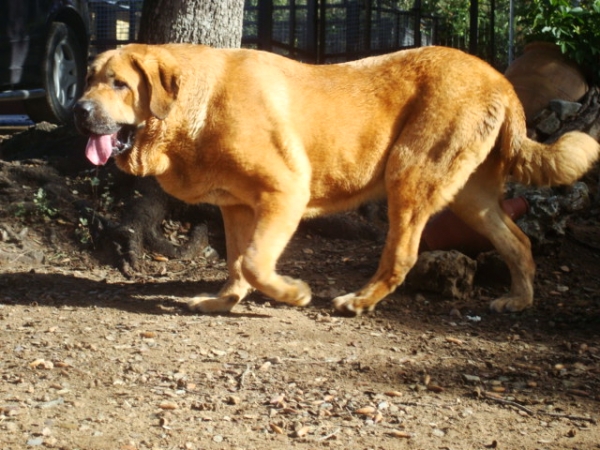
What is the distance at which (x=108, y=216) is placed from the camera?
645 cm

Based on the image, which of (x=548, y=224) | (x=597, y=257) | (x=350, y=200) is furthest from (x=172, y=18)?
(x=597, y=257)

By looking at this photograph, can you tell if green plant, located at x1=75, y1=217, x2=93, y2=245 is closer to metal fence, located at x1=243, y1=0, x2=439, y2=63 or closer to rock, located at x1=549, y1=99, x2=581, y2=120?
rock, located at x1=549, y1=99, x2=581, y2=120

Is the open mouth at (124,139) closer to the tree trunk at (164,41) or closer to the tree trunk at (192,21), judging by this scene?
the tree trunk at (164,41)

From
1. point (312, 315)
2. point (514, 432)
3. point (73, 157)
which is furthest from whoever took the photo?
point (73, 157)

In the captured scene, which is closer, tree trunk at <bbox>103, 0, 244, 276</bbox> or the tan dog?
the tan dog

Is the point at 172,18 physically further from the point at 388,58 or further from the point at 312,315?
the point at 312,315

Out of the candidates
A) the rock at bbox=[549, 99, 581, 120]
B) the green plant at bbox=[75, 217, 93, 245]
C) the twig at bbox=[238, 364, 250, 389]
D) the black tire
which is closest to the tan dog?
the twig at bbox=[238, 364, 250, 389]

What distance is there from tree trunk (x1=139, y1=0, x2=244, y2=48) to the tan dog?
4.23 feet

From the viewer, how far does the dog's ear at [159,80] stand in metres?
4.61

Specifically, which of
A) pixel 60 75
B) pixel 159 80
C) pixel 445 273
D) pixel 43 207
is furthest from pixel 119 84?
pixel 60 75

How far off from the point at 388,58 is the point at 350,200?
91 centimetres

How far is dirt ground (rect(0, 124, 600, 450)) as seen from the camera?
3.32 meters

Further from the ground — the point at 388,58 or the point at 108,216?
the point at 388,58

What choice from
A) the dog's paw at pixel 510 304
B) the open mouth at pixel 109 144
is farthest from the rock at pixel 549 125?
the open mouth at pixel 109 144
